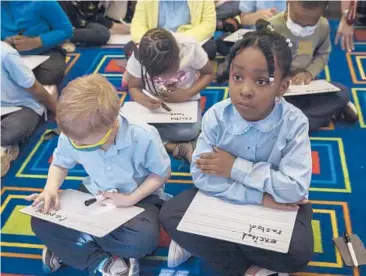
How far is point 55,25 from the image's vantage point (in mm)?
2320

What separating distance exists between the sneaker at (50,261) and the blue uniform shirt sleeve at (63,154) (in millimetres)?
260

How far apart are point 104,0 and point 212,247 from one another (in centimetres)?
190

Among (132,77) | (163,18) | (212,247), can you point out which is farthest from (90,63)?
(212,247)

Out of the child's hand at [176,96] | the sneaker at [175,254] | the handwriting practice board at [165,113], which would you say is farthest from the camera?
the child's hand at [176,96]

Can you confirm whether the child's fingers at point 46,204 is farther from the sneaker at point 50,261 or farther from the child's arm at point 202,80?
the child's arm at point 202,80

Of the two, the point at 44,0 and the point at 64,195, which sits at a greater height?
the point at 44,0

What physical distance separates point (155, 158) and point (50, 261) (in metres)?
0.45

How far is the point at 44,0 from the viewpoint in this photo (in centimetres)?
221

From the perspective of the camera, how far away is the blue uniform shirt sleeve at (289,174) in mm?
1260

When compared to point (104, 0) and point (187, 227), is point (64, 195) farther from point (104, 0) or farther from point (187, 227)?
point (104, 0)

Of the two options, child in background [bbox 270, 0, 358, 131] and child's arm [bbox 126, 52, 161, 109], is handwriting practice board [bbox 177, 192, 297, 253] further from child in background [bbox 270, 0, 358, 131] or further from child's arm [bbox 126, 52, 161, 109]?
child in background [bbox 270, 0, 358, 131]

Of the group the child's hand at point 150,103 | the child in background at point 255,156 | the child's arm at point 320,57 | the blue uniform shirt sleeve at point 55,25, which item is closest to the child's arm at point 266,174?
the child in background at point 255,156

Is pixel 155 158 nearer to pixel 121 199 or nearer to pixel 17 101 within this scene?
pixel 121 199

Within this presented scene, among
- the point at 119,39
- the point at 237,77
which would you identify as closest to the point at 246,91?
the point at 237,77
